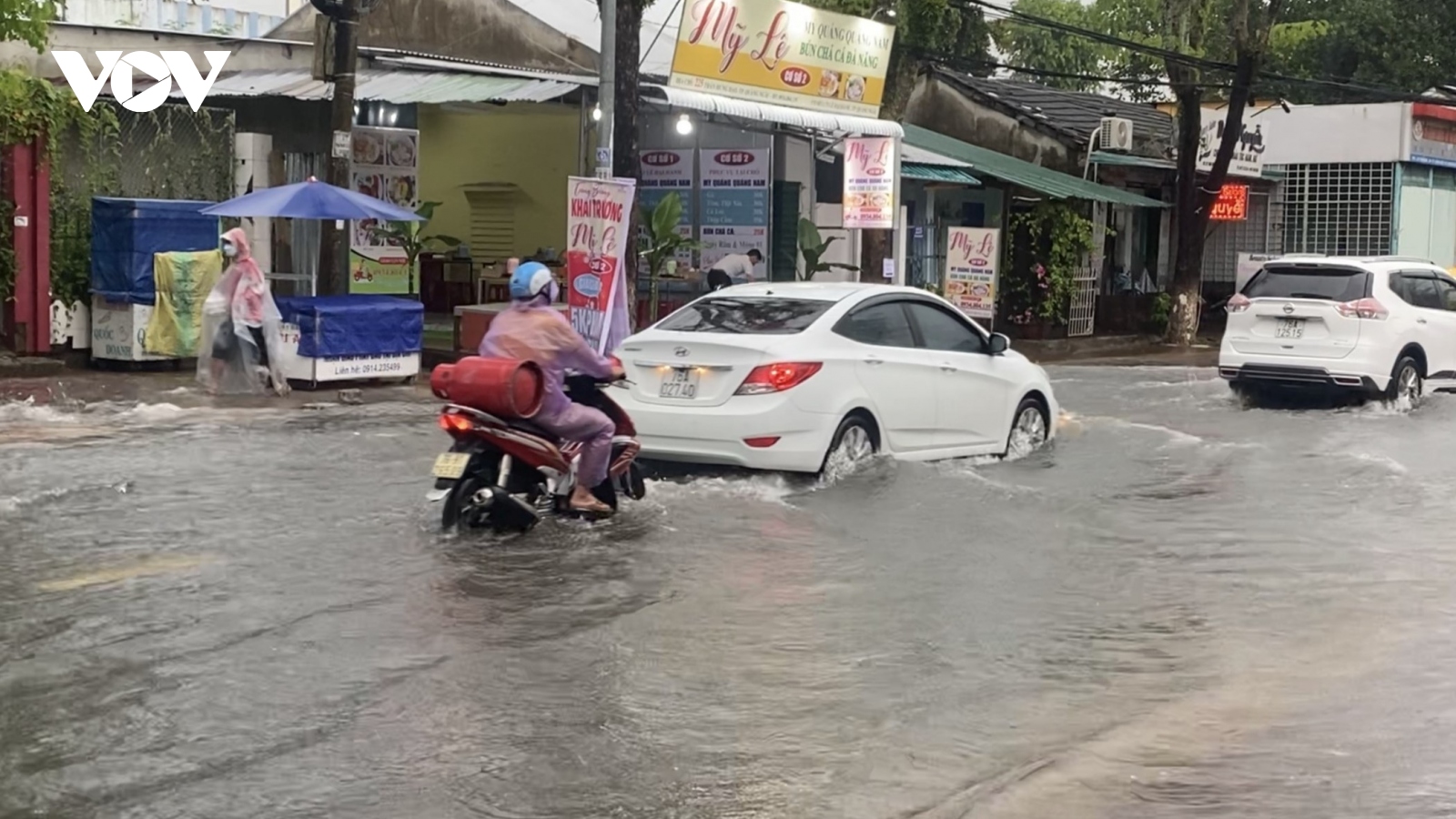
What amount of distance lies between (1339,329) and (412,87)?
36.7ft

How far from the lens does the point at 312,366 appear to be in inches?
699

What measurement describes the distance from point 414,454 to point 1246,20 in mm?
20488

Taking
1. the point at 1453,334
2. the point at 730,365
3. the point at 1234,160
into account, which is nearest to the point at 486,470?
the point at 730,365

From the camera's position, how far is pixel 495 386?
9414 mm

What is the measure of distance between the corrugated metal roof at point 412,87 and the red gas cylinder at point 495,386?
11.0m

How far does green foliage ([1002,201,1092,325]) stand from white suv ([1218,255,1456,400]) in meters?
11.5

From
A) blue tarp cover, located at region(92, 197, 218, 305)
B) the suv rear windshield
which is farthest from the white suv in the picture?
blue tarp cover, located at region(92, 197, 218, 305)

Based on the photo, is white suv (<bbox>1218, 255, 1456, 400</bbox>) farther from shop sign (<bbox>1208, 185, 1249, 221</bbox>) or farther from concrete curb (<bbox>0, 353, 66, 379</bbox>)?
shop sign (<bbox>1208, 185, 1249, 221</bbox>)

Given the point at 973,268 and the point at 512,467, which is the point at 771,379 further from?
the point at 973,268

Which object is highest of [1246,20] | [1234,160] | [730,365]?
[1246,20]

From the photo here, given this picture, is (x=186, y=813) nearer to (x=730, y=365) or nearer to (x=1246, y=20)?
(x=730, y=365)

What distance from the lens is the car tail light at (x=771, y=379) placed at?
1121 cm

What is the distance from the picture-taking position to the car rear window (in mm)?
17531

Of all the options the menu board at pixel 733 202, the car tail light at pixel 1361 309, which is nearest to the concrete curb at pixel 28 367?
the menu board at pixel 733 202
